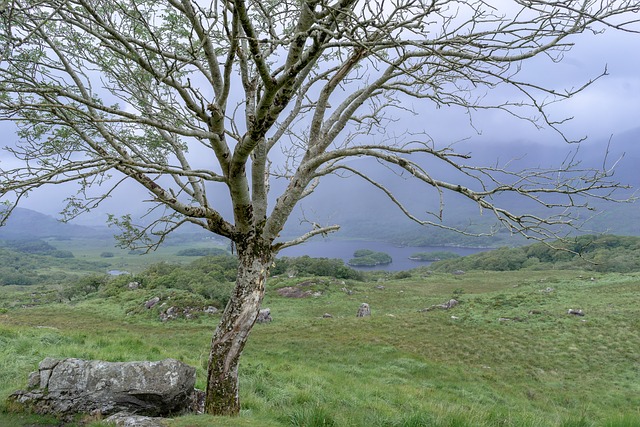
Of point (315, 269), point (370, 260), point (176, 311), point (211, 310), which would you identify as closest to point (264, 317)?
point (211, 310)

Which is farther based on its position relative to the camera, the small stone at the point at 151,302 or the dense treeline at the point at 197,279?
the dense treeline at the point at 197,279

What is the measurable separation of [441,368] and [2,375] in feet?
57.4

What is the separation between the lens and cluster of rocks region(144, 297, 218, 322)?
33.7 meters

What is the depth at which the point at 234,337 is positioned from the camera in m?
6.39

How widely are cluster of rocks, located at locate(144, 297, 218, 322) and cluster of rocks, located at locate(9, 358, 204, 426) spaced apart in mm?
28324

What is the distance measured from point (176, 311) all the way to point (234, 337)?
3124cm

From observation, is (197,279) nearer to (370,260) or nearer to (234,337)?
(234,337)

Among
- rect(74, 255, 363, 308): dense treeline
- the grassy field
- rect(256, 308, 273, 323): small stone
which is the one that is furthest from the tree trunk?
rect(74, 255, 363, 308): dense treeline

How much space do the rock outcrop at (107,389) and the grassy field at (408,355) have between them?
1.22 ft

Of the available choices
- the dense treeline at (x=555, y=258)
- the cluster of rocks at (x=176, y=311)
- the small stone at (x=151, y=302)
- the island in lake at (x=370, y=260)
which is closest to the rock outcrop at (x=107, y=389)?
the cluster of rocks at (x=176, y=311)

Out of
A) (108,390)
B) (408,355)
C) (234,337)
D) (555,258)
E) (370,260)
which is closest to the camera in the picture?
(234,337)

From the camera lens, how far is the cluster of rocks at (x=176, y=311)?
33656 millimetres

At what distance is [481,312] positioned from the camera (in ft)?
102

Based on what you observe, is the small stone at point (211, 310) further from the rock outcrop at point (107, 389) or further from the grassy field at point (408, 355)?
the rock outcrop at point (107, 389)
